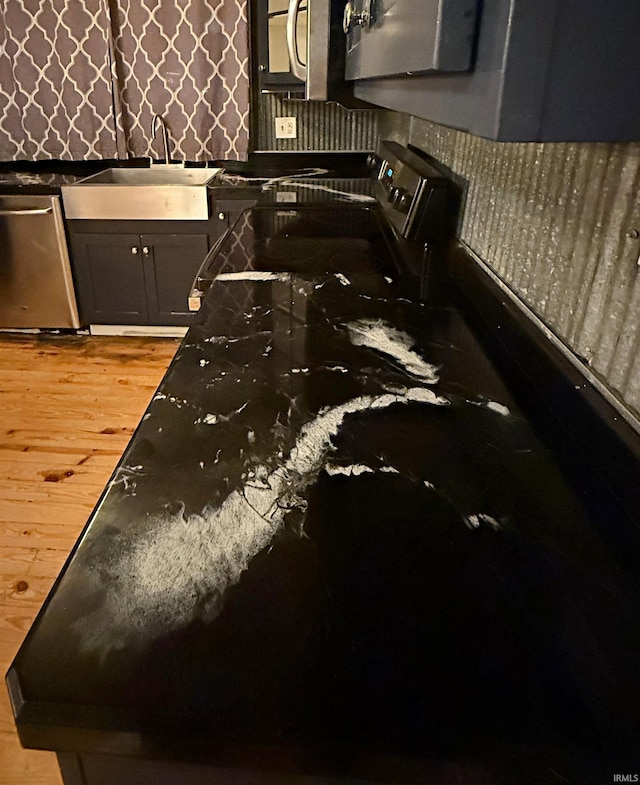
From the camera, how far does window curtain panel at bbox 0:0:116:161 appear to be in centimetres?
282

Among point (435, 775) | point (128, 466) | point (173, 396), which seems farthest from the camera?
point (173, 396)

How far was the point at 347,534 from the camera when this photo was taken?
0.57m

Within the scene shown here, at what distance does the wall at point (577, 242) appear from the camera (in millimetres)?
681

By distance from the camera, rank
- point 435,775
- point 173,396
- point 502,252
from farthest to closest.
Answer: point 502,252 → point 173,396 → point 435,775

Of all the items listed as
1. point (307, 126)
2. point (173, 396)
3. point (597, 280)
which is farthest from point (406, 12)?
point (307, 126)

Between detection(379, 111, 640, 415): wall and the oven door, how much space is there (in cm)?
36

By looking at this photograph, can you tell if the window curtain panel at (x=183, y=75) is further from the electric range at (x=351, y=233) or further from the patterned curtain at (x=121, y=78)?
the electric range at (x=351, y=233)

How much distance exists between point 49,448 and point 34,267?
3.75 feet

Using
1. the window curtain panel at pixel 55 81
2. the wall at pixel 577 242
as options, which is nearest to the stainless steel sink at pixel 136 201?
the window curtain panel at pixel 55 81

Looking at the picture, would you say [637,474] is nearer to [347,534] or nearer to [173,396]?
[347,534]

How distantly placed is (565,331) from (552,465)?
25 cm

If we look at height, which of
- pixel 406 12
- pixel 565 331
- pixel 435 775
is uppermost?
pixel 406 12

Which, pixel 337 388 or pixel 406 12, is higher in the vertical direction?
pixel 406 12

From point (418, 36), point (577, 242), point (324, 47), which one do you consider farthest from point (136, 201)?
point (418, 36)
